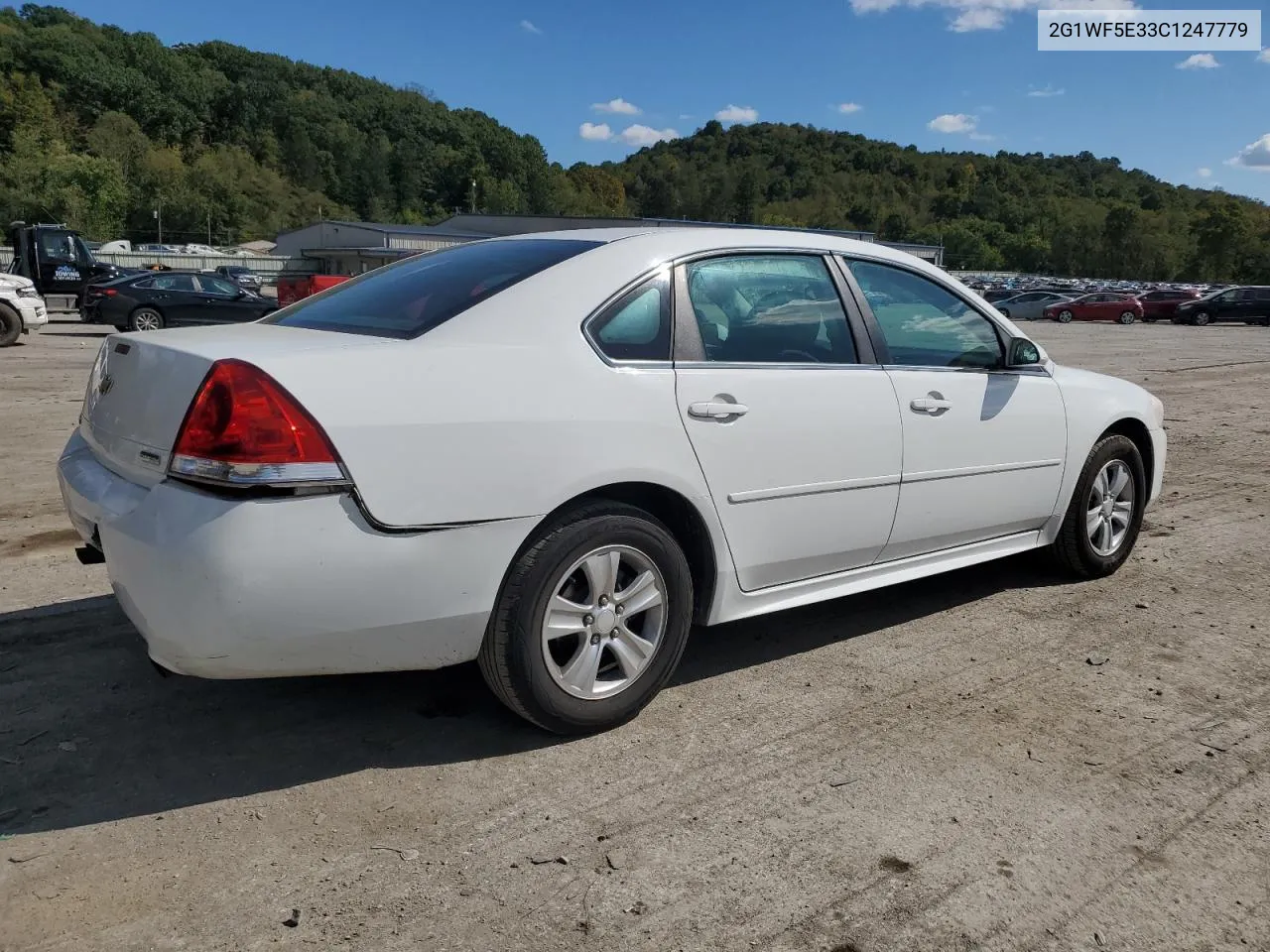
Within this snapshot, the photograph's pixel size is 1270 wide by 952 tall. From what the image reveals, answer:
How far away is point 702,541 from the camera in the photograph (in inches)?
135

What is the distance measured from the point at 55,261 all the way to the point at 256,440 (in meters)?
29.8

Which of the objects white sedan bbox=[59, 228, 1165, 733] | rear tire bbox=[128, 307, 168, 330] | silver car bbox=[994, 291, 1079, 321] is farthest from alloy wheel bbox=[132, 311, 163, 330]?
silver car bbox=[994, 291, 1079, 321]

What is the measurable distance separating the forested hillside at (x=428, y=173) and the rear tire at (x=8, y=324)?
9199 centimetres

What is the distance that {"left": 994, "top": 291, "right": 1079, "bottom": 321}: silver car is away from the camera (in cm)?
4575

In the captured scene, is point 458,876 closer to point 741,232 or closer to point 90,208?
point 741,232

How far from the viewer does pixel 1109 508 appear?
198 inches

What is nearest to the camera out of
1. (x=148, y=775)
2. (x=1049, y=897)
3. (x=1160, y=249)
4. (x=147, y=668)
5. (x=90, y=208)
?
(x=1049, y=897)

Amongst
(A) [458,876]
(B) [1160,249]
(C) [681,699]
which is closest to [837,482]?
(C) [681,699]

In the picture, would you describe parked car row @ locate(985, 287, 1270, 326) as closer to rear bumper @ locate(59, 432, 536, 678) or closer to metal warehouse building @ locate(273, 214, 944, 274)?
metal warehouse building @ locate(273, 214, 944, 274)

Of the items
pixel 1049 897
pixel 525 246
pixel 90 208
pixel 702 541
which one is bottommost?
pixel 1049 897

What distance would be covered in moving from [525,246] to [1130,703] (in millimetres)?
2714

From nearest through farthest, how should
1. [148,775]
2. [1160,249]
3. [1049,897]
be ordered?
[1049,897] < [148,775] < [1160,249]

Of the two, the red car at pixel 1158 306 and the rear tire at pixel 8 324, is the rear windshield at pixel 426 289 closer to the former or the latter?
the rear tire at pixel 8 324

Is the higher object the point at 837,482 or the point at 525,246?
the point at 525,246
